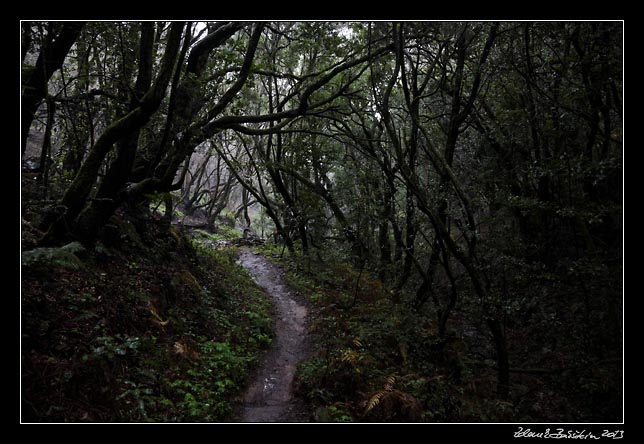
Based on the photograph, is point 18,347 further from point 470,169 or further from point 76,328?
point 470,169

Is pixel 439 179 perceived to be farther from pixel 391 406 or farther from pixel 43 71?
pixel 43 71

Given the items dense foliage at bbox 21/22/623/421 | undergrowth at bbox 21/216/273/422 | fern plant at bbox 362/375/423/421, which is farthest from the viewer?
dense foliage at bbox 21/22/623/421

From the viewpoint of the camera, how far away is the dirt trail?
5977 mm

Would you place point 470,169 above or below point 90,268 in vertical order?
above

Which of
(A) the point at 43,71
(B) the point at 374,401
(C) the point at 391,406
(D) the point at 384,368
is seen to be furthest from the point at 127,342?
(D) the point at 384,368

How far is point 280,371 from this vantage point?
24.8 feet

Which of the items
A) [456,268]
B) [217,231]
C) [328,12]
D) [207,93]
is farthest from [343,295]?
[217,231]

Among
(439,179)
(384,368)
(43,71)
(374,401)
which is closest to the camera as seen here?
(374,401)

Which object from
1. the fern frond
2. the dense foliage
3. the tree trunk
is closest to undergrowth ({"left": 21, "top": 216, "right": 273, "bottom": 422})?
the dense foliage

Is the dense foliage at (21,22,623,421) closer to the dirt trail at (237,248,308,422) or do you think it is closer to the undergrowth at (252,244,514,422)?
the undergrowth at (252,244,514,422)

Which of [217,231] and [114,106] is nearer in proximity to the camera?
[114,106]

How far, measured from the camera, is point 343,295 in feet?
40.4

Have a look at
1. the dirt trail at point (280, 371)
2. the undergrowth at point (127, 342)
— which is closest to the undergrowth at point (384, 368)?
the dirt trail at point (280, 371)

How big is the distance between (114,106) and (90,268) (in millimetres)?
3544
